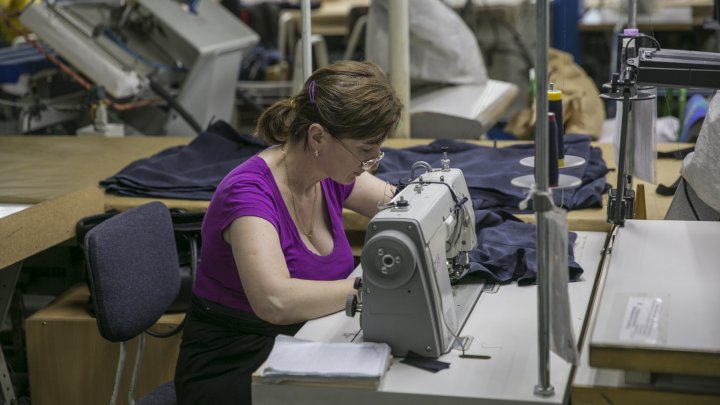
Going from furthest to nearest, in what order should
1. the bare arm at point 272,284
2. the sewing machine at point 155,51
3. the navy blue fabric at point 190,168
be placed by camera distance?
the sewing machine at point 155,51 → the navy blue fabric at point 190,168 → the bare arm at point 272,284

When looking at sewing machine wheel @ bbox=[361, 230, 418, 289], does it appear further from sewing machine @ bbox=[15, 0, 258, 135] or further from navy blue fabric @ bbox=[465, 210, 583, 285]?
sewing machine @ bbox=[15, 0, 258, 135]

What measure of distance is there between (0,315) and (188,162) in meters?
0.78

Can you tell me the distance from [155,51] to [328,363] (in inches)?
117

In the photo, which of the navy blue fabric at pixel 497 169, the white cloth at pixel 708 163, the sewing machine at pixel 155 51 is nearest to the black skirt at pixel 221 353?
the navy blue fabric at pixel 497 169

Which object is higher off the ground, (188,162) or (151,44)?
(151,44)

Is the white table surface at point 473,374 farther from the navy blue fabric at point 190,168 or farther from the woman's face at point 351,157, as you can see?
the navy blue fabric at point 190,168

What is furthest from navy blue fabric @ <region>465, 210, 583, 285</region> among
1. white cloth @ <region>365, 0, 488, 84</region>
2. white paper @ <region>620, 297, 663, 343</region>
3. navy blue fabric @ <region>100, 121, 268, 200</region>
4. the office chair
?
white cloth @ <region>365, 0, 488, 84</region>

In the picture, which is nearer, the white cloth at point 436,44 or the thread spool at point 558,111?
the thread spool at point 558,111

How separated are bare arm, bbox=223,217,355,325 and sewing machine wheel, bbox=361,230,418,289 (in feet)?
0.77

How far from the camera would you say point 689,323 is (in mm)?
1410

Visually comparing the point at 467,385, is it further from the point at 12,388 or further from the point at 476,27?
the point at 476,27

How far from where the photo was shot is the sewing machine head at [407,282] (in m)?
1.53

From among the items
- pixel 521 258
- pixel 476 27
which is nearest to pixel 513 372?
pixel 521 258

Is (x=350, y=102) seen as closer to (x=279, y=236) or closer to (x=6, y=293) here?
(x=279, y=236)
